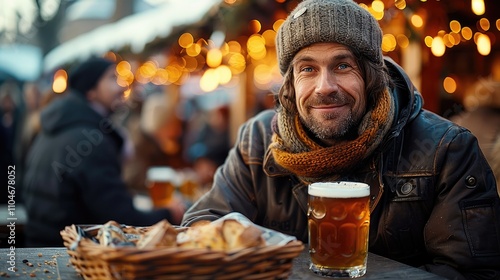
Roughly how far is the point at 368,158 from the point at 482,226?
1.41ft

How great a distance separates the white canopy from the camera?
19.7 feet

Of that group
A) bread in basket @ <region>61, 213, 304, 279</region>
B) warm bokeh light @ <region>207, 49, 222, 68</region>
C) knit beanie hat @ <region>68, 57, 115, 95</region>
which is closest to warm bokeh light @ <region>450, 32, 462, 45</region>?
warm bokeh light @ <region>207, 49, 222, 68</region>

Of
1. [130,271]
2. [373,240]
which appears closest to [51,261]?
[130,271]

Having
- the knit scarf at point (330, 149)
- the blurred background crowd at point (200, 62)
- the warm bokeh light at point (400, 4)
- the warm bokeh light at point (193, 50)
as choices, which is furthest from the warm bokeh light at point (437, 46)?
the warm bokeh light at point (193, 50)

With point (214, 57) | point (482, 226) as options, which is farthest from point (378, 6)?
point (214, 57)

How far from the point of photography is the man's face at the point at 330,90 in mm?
2238

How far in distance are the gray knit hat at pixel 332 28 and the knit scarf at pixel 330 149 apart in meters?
0.19

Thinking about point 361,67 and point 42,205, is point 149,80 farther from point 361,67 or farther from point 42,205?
point 361,67

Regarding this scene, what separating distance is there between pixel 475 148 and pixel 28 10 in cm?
767

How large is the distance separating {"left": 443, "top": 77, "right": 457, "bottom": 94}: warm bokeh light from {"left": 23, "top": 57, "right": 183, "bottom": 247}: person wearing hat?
2.92 meters

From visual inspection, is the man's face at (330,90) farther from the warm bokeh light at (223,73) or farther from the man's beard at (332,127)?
the warm bokeh light at (223,73)

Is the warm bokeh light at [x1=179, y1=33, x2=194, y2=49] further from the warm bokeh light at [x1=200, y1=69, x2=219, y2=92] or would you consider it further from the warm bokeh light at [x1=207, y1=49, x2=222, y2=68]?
the warm bokeh light at [x1=200, y1=69, x2=219, y2=92]

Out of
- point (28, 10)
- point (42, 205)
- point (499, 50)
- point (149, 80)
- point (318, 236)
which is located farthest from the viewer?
point (149, 80)

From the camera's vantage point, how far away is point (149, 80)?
404 inches
